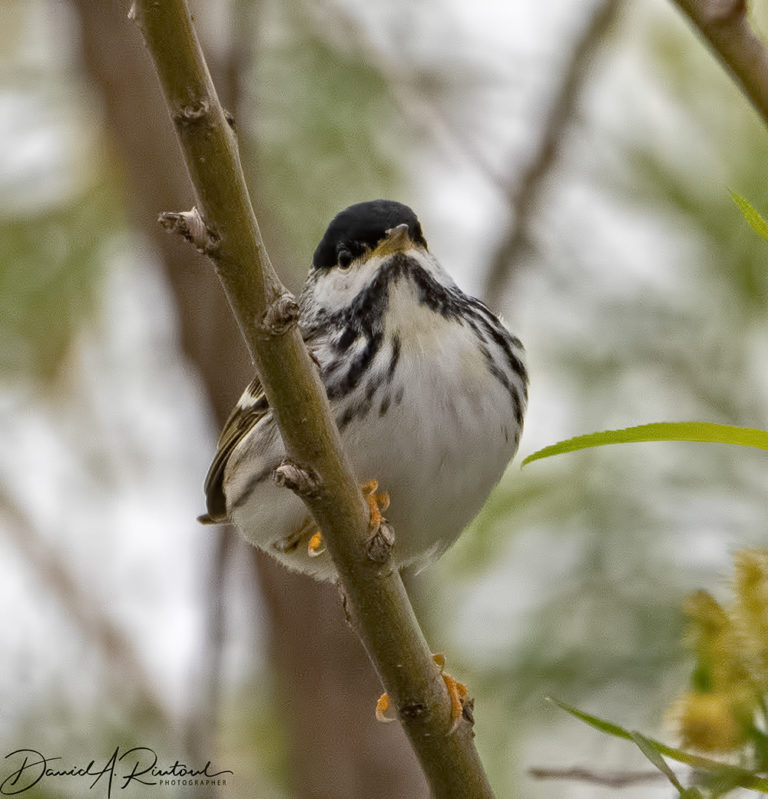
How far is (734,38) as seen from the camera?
152cm

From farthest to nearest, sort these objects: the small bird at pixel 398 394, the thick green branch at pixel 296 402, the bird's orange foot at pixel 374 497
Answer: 1. the small bird at pixel 398 394
2. the bird's orange foot at pixel 374 497
3. the thick green branch at pixel 296 402

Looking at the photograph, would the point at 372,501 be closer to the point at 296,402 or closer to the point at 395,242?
the point at 296,402

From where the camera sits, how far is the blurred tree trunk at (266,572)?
15.8 feet

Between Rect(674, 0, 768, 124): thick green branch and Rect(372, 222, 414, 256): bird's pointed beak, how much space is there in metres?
1.63

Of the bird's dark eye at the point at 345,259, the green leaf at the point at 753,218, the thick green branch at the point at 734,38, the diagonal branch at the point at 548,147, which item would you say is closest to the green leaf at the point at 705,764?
the green leaf at the point at 753,218

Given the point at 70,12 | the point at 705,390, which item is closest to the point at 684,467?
the point at 705,390

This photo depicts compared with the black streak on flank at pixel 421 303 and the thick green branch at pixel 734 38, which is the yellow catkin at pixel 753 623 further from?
the black streak on flank at pixel 421 303

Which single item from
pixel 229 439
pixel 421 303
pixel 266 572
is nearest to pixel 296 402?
pixel 421 303

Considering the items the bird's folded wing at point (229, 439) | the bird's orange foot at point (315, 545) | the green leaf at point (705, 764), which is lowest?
the green leaf at point (705, 764)

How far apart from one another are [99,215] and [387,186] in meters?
1.33

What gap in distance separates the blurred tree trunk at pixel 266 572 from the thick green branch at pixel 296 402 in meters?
2.38

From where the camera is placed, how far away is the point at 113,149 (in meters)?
5.29

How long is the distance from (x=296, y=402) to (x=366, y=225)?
1292 millimetres

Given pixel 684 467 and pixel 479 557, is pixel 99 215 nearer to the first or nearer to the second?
pixel 479 557
